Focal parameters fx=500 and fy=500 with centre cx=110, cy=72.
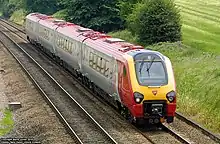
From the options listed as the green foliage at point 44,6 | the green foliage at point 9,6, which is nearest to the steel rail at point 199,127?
the green foliage at point 44,6

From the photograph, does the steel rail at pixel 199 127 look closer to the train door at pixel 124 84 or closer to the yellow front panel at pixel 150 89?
the yellow front panel at pixel 150 89

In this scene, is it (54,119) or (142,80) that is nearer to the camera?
(142,80)

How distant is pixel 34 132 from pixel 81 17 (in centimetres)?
3015

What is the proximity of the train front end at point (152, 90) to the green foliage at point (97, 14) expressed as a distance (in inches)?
1101

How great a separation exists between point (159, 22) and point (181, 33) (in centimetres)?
250

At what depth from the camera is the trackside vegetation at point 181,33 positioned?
21.2 metres

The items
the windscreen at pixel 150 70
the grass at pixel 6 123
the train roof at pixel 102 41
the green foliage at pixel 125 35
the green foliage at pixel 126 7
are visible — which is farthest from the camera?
the green foliage at pixel 126 7

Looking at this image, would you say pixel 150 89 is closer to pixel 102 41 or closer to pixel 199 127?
pixel 199 127

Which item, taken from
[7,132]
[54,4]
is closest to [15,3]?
[54,4]

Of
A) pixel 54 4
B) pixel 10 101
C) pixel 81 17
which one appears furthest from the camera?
pixel 54 4

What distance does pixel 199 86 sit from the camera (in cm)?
2259

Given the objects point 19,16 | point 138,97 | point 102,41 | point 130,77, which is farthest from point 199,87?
point 19,16

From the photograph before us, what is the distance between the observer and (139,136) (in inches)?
686

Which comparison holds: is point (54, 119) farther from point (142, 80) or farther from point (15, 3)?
point (15, 3)
